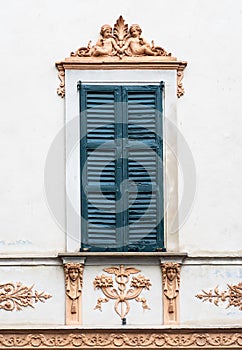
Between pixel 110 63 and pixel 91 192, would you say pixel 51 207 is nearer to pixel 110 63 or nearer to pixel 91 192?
pixel 91 192

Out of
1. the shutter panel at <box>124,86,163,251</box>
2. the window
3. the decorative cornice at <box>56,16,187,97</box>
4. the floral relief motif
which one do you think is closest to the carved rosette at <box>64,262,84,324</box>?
the window

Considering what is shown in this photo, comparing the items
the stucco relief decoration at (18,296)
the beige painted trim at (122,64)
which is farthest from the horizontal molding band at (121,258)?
the beige painted trim at (122,64)

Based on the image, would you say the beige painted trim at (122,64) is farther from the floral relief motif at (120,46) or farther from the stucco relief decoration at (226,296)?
the stucco relief decoration at (226,296)

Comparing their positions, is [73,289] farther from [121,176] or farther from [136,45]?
[136,45]

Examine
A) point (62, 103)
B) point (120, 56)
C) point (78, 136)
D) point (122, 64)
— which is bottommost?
point (78, 136)

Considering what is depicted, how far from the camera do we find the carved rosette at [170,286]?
21250 mm

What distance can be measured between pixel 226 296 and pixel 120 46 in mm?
3227

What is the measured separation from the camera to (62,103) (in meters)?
21.8

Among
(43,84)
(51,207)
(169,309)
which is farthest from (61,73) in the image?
(169,309)

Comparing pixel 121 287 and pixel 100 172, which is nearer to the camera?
pixel 121 287

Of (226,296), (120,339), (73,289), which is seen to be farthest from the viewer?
(226,296)

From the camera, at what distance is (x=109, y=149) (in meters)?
21.7

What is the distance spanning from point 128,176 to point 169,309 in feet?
5.43

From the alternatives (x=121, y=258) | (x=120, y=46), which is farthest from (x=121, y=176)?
(x=120, y=46)
